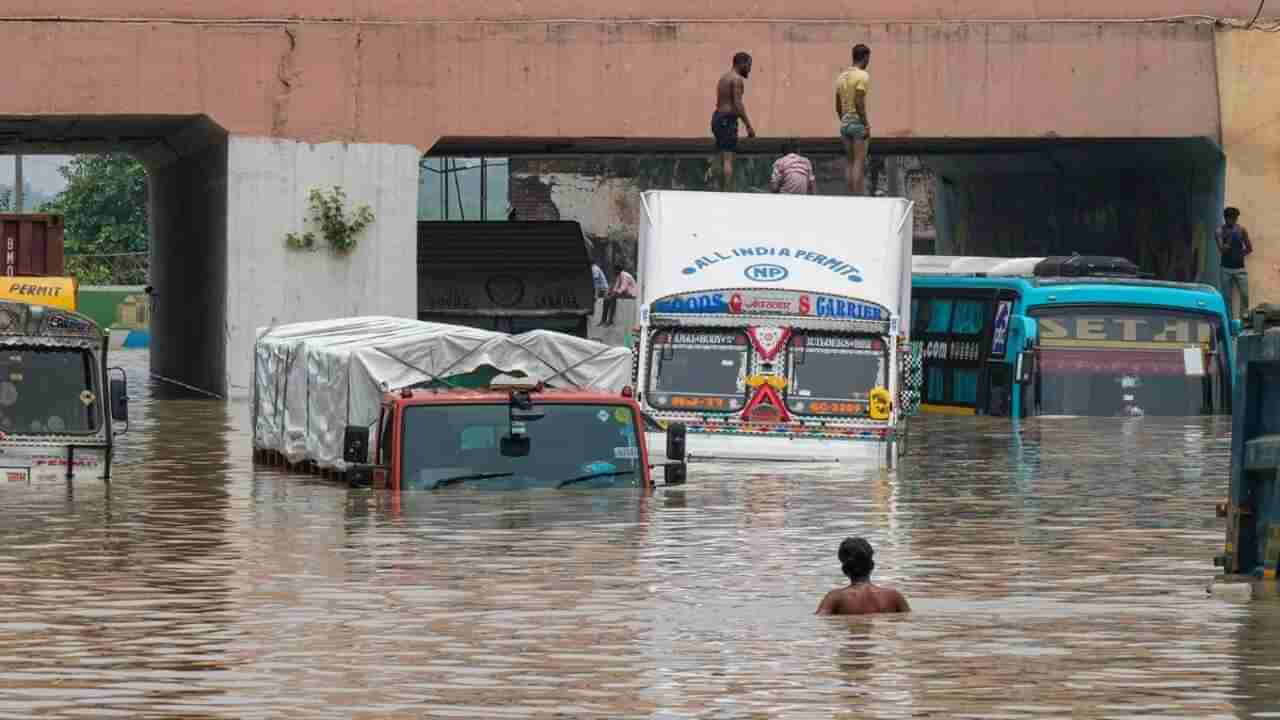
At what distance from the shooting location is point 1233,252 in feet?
148

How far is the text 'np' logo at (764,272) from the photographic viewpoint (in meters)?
30.5

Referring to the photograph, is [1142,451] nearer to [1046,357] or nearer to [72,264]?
[1046,357]

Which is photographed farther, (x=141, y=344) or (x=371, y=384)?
(x=141, y=344)

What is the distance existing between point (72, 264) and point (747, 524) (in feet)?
239

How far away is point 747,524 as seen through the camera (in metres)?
24.1

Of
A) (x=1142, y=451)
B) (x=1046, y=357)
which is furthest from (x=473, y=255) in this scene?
(x=1142, y=451)

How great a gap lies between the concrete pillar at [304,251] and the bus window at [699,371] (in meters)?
15.2

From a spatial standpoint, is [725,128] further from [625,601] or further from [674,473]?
[625,601]

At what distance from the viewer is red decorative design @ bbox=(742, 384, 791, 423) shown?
30.4 m

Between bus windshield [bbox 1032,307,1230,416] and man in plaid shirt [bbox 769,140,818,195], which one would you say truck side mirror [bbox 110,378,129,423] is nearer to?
man in plaid shirt [bbox 769,140,818,195]

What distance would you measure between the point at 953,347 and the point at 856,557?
2743 centimetres

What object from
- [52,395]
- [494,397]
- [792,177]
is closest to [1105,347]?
[792,177]

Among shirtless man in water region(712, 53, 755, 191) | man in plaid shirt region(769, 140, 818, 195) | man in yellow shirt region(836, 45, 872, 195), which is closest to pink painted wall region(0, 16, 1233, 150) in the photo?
shirtless man in water region(712, 53, 755, 191)

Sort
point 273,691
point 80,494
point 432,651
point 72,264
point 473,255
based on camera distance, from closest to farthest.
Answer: point 273,691 → point 432,651 → point 80,494 → point 473,255 → point 72,264
